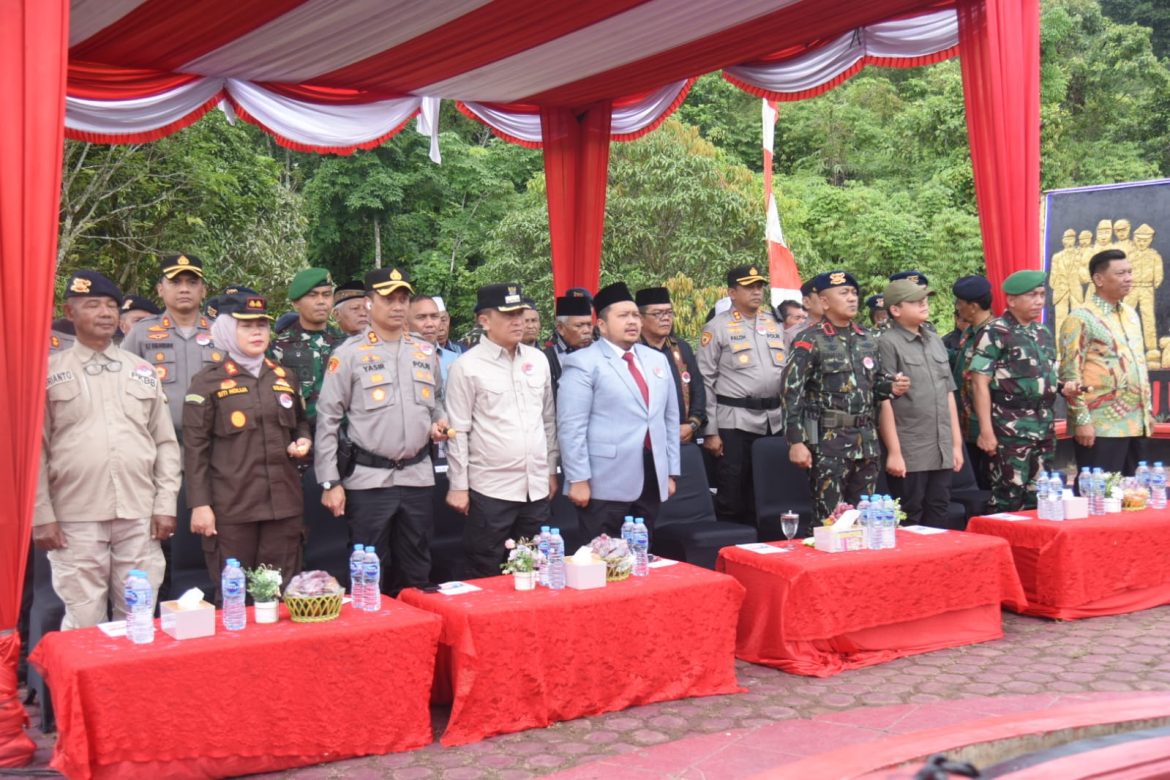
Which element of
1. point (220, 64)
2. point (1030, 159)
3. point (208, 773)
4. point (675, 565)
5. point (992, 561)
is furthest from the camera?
point (220, 64)

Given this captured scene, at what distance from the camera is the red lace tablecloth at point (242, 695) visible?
3.46 meters

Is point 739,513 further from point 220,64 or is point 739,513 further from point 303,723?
point 220,64

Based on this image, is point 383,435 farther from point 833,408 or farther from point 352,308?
point 833,408

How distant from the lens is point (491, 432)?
16.8 ft

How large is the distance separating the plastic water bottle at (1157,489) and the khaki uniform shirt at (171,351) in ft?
17.2

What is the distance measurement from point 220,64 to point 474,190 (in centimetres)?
1727

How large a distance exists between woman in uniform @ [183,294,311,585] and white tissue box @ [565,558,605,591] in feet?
4.09

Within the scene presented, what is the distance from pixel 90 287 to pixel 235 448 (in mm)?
874

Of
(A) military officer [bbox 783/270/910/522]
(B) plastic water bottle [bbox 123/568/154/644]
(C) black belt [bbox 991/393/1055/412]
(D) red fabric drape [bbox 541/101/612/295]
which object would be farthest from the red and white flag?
(B) plastic water bottle [bbox 123/568/154/644]

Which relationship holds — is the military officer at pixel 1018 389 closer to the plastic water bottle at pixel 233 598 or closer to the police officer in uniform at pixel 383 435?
the police officer in uniform at pixel 383 435

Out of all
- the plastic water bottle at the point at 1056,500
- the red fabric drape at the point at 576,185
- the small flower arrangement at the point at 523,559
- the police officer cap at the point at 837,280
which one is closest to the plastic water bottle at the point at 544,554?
the small flower arrangement at the point at 523,559

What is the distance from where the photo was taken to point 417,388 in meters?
5.13

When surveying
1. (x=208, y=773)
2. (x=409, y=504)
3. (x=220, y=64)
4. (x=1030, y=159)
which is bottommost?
(x=208, y=773)

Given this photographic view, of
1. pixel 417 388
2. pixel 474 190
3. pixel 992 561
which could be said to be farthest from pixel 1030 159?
pixel 474 190
